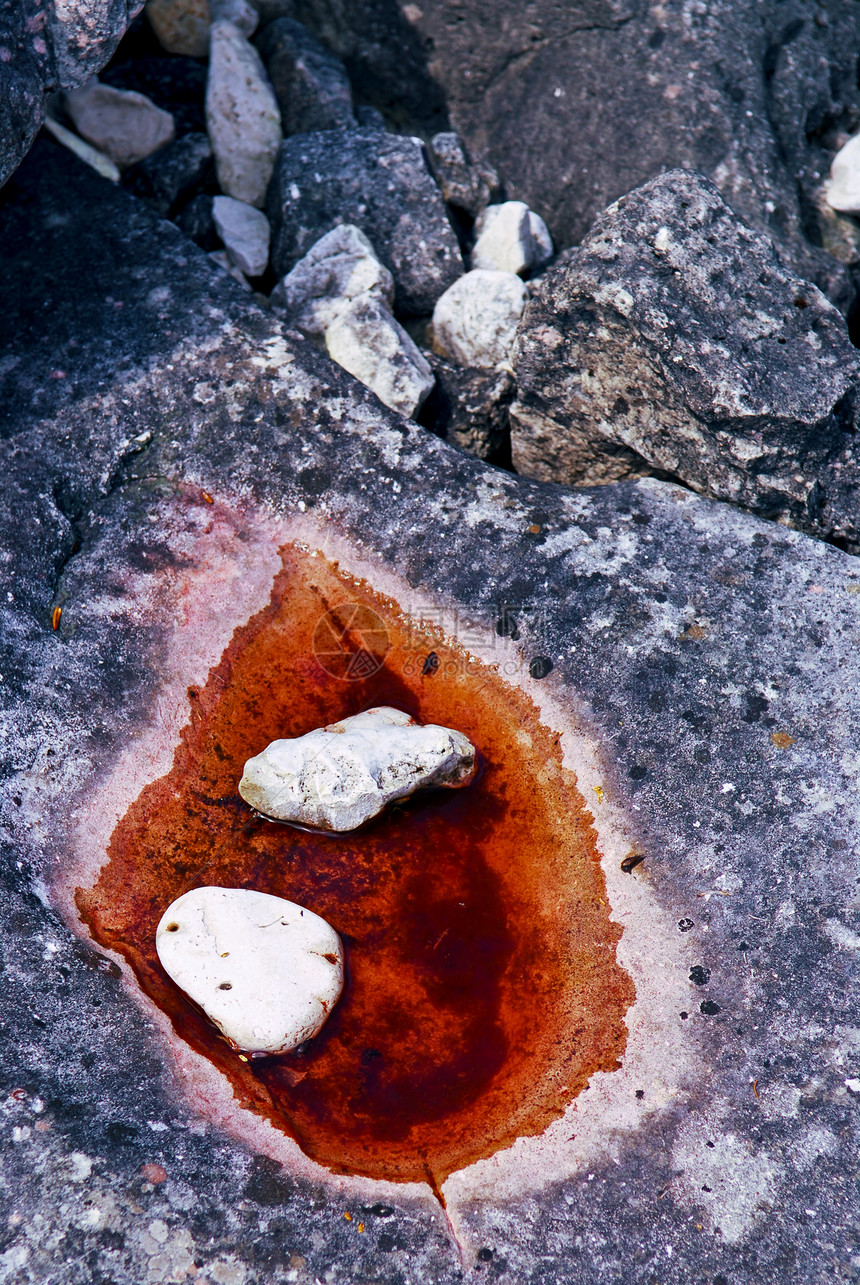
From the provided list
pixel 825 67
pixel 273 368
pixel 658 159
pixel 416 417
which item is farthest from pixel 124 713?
pixel 825 67

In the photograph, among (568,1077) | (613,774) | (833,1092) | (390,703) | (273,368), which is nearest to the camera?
(833,1092)

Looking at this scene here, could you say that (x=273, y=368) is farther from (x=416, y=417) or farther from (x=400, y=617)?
(x=400, y=617)

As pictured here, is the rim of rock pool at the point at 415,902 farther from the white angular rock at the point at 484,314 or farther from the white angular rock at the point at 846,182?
the white angular rock at the point at 846,182

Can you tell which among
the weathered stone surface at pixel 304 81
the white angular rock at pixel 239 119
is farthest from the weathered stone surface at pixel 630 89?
the white angular rock at pixel 239 119

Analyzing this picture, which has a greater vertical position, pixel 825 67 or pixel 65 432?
pixel 825 67

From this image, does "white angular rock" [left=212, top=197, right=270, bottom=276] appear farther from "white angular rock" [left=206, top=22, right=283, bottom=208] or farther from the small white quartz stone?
the small white quartz stone

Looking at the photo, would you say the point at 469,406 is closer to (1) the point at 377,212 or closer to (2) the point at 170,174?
(1) the point at 377,212
